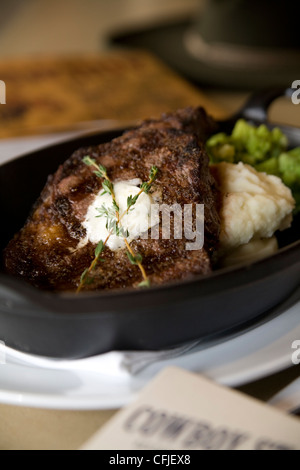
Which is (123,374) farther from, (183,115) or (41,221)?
(183,115)

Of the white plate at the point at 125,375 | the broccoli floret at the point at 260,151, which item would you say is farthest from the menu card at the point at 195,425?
the broccoli floret at the point at 260,151

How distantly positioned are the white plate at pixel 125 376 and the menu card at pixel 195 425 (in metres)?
0.12

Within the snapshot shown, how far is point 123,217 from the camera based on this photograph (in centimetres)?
138

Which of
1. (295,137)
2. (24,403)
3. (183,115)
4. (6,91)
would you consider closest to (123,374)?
(24,403)

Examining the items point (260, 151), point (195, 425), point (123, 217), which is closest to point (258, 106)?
point (260, 151)

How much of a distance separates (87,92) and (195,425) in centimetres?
254

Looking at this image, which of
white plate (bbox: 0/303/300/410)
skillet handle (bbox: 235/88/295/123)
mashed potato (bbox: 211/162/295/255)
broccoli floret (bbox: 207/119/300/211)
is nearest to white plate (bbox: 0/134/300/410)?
white plate (bbox: 0/303/300/410)

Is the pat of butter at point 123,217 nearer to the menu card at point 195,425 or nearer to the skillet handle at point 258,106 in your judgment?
the menu card at point 195,425

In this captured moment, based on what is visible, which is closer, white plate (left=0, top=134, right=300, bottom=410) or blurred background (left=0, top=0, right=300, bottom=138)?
white plate (left=0, top=134, right=300, bottom=410)

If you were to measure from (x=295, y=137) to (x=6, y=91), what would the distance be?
1816mm

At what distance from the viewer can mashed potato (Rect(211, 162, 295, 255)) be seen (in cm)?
145

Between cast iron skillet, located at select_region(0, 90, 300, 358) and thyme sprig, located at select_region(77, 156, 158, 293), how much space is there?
118 mm

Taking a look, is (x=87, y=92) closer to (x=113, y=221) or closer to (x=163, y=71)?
(x=163, y=71)

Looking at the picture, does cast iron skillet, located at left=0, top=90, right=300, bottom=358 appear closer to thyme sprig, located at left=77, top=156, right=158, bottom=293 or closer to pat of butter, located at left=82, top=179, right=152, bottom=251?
thyme sprig, located at left=77, top=156, right=158, bottom=293
